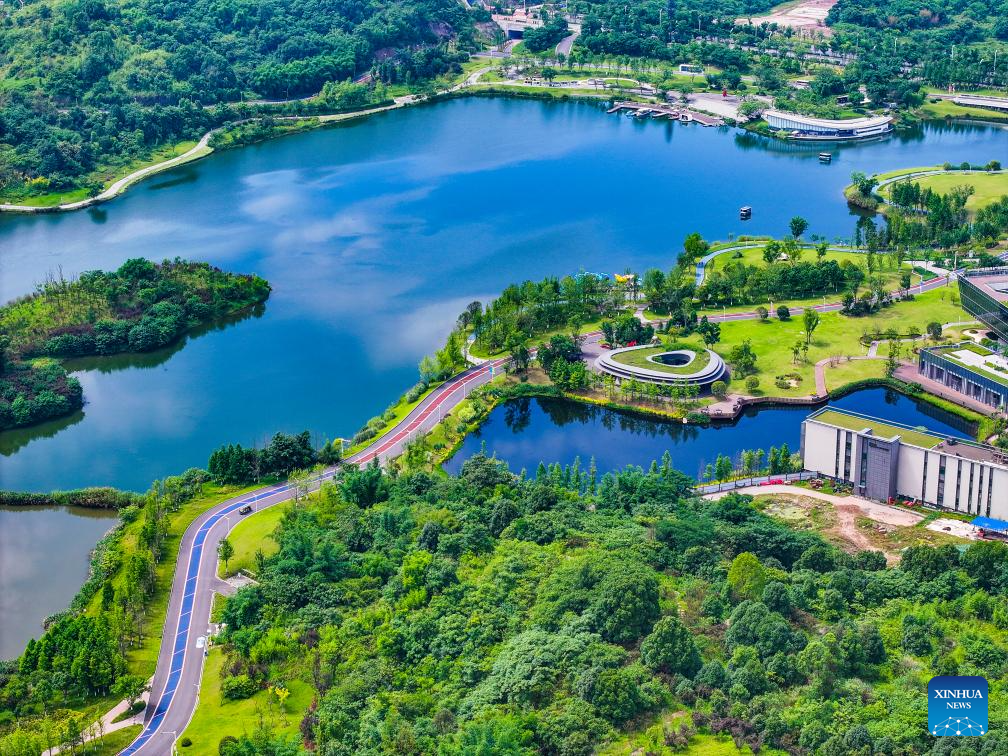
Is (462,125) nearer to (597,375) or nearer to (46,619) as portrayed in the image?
(597,375)

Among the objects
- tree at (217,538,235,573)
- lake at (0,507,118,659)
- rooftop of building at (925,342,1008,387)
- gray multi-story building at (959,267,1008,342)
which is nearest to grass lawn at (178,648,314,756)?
tree at (217,538,235,573)

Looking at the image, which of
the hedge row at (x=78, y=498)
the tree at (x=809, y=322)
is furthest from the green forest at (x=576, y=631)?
the tree at (x=809, y=322)

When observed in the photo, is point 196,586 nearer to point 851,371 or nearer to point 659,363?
point 659,363

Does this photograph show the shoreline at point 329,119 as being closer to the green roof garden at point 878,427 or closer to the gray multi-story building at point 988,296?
the gray multi-story building at point 988,296

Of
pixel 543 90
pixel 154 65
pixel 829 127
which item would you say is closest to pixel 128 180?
pixel 154 65

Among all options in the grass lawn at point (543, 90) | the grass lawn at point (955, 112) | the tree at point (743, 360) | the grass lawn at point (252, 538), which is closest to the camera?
the grass lawn at point (252, 538)

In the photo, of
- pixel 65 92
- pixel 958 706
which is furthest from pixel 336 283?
pixel 958 706
